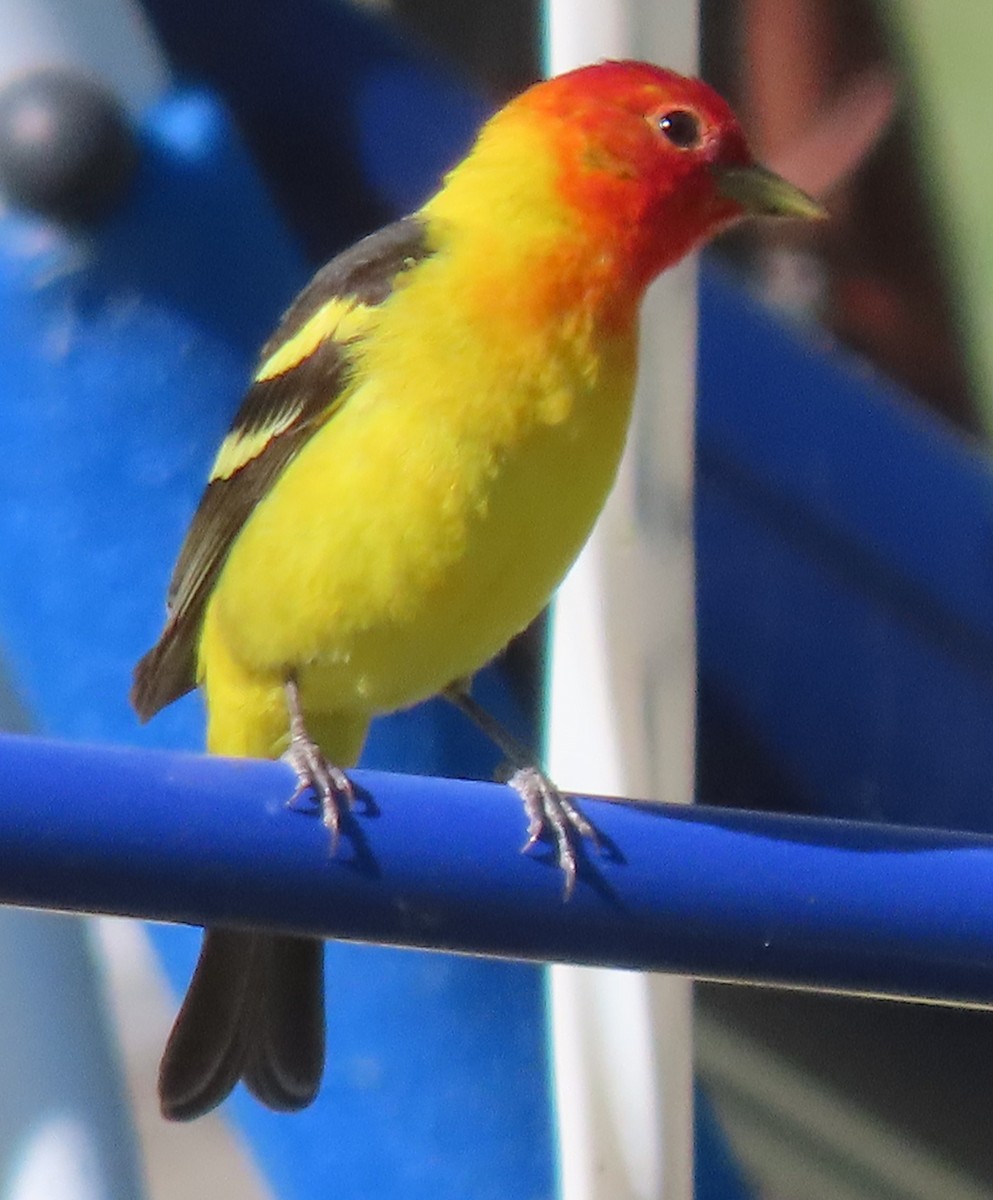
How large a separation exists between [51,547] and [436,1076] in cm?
66

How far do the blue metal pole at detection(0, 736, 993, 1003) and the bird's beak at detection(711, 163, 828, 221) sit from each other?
70 centimetres

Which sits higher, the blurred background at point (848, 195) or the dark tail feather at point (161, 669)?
the blurred background at point (848, 195)

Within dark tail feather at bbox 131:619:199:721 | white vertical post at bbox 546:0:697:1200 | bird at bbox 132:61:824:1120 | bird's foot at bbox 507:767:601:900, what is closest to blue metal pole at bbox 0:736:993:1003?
bird's foot at bbox 507:767:601:900

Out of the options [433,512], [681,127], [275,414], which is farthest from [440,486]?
[681,127]

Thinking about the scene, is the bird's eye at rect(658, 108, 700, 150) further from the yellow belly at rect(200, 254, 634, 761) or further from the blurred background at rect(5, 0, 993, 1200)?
the blurred background at rect(5, 0, 993, 1200)

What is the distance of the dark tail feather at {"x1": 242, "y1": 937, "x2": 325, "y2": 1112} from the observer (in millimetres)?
1628

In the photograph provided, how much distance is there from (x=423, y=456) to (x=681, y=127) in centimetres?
46

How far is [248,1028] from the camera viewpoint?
5.31 ft

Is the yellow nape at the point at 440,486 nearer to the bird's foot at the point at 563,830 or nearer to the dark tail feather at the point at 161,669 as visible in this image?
the dark tail feather at the point at 161,669

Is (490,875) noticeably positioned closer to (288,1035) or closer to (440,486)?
(440,486)

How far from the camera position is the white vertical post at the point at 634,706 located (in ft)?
5.35

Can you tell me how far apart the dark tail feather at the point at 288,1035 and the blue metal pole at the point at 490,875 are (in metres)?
0.52

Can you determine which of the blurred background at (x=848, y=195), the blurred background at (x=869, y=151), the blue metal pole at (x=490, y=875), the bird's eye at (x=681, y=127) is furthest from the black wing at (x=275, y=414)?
the blurred background at (x=869, y=151)

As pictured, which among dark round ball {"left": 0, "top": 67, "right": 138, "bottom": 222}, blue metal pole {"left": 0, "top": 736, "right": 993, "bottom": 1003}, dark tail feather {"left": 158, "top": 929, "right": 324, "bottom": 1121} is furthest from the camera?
dark round ball {"left": 0, "top": 67, "right": 138, "bottom": 222}
